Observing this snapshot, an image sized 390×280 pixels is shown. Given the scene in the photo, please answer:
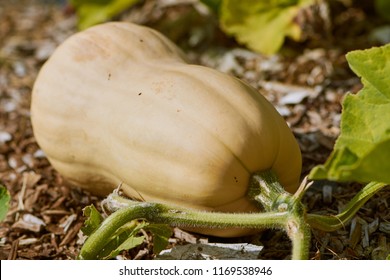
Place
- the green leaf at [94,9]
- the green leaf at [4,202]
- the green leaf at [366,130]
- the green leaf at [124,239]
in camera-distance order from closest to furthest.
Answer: the green leaf at [366,130]
the green leaf at [124,239]
the green leaf at [4,202]
the green leaf at [94,9]

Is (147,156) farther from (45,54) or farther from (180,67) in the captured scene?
(45,54)

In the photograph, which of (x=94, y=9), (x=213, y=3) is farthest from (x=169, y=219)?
(x=94, y=9)

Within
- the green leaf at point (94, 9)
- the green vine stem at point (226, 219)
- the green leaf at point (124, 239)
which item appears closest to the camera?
the green vine stem at point (226, 219)

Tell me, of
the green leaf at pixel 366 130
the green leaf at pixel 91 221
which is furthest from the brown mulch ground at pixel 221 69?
the green leaf at pixel 366 130

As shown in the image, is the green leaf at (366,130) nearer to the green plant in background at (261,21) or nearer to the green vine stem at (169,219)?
the green vine stem at (169,219)

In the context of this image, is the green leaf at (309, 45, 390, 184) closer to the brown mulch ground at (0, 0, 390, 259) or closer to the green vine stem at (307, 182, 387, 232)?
the green vine stem at (307, 182, 387, 232)

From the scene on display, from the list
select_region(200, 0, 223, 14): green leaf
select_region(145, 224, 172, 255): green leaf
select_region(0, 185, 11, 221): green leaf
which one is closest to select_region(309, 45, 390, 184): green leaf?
select_region(145, 224, 172, 255): green leaf

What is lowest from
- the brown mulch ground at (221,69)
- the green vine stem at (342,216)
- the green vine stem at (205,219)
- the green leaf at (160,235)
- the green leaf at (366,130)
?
the brown mulch ground at (221,69)
